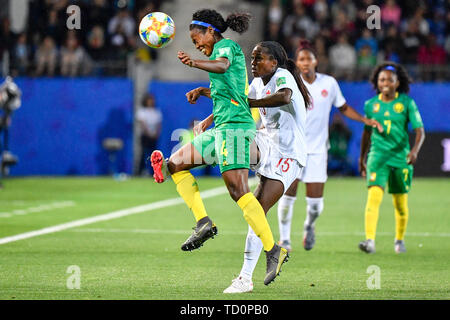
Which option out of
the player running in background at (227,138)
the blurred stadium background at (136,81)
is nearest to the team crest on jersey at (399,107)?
the player running in background at (227,138)

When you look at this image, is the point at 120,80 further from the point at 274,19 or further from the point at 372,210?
the point at 372,210

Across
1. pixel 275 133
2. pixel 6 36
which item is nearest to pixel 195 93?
pixel 275 133

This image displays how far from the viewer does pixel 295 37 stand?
2406 centimetres

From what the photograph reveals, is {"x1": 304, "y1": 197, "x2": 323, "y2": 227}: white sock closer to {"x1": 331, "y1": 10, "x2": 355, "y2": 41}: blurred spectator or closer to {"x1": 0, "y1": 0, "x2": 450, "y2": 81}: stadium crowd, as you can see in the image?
{"x1": 0, "y1": 0, "x2": 450, "y2": 81}: stadium crowd

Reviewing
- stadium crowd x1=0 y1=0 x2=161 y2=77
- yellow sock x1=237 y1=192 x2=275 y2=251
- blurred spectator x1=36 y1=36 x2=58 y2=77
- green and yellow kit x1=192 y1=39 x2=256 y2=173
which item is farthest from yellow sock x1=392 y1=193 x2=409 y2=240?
blurred spectator x1=36 y1=36 x2=58 y2=77

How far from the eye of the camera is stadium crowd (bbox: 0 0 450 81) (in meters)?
24.1

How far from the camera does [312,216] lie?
11.0 m

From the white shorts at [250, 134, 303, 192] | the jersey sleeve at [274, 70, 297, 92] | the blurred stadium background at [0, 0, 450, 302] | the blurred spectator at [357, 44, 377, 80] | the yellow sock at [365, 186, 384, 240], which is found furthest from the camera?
the blurred spectator at [357, 44, 377, 80]

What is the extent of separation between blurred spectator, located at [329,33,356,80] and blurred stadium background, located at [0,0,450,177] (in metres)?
0.03

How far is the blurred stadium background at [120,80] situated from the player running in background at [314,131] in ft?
41.9

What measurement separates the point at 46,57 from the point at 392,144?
15.0m

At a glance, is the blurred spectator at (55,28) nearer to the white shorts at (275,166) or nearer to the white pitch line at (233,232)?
the white pitch line at (233,232)

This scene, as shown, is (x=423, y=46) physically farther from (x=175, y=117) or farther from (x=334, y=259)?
(x=334, y=259)

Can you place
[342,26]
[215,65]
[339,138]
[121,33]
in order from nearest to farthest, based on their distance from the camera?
[215,65] < [339,138] < [121,33] < [342,26]
